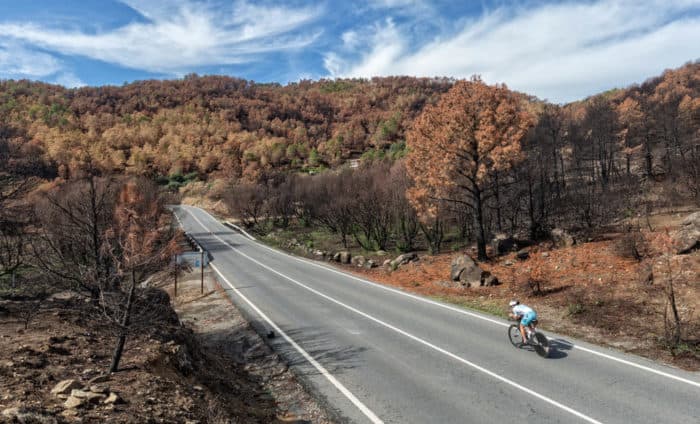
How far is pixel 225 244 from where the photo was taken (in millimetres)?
41656

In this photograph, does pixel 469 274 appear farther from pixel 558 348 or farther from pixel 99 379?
pixel 99 379

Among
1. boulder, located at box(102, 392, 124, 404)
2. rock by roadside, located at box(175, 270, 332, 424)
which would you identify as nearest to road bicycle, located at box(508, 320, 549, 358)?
rock by roadside, located at box(175, 270, 332, 424)

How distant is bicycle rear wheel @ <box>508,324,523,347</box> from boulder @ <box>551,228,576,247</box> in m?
12.8

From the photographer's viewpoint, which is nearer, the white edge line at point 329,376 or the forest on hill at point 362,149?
the white edge line at point 329,376

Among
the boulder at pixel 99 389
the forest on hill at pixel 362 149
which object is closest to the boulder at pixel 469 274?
the forest on hill at pixel 362 149

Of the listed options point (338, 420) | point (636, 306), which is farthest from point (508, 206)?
point (338, 420)

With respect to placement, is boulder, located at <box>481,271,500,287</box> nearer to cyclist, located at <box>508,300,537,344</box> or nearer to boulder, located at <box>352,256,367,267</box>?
cyclist, located at <box>508,300,537,344</box>

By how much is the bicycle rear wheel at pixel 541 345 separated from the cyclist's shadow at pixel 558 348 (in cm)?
18

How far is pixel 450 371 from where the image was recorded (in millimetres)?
9234

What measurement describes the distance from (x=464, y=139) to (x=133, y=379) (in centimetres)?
1909

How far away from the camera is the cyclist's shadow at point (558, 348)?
9945 mm

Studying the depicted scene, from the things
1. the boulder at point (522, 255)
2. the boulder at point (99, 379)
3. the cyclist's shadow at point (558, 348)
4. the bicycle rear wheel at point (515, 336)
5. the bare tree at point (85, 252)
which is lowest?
the cyclist's shadow at point (558, 348)

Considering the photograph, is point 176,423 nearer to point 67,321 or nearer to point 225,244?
point 67,321

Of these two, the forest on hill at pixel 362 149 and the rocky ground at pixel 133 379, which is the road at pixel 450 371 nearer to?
the rocky ground at pixel 133 379
